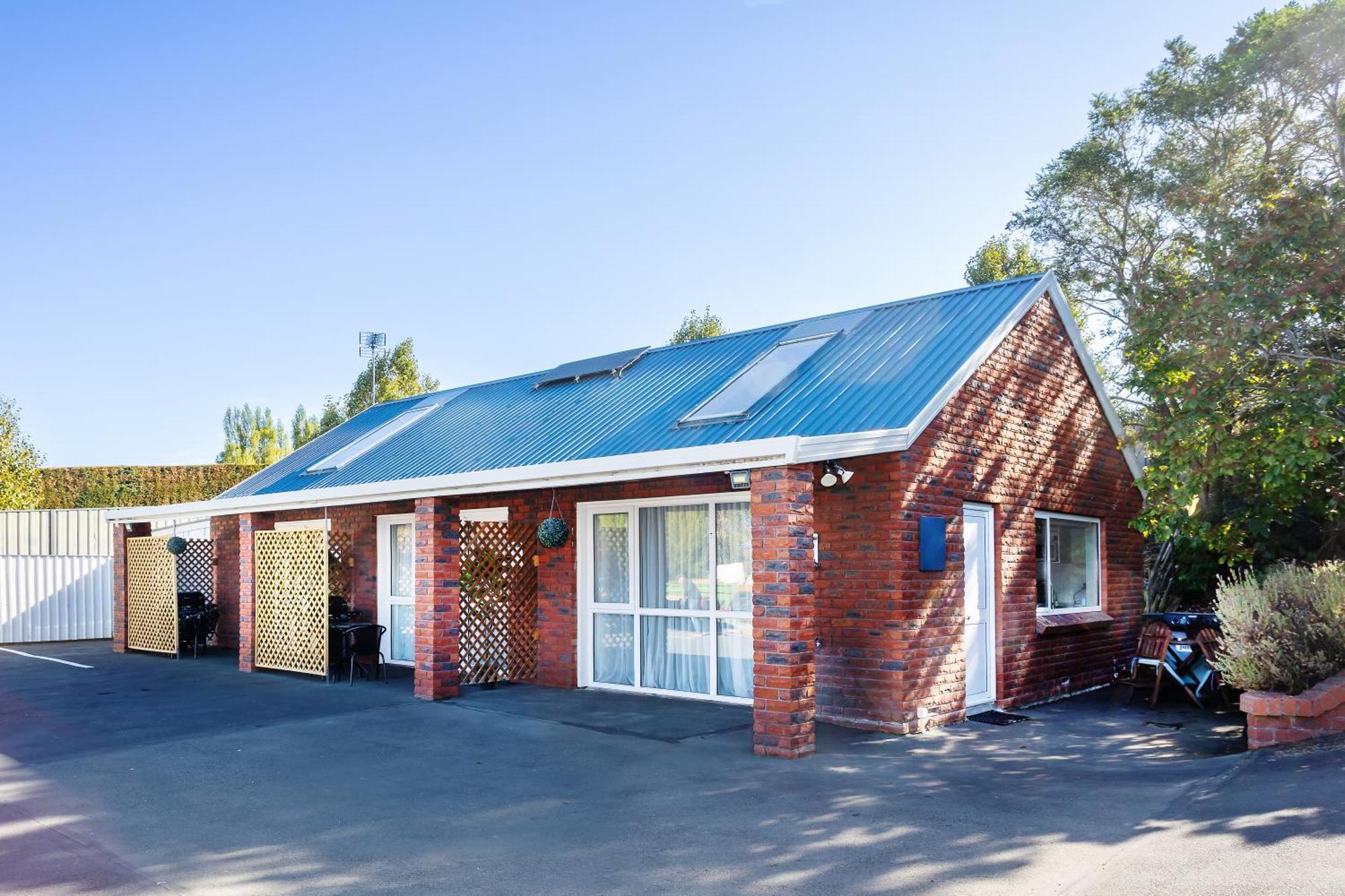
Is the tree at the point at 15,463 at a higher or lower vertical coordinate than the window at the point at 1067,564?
higher

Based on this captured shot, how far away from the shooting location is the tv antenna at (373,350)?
24.9m

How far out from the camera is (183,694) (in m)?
11.1

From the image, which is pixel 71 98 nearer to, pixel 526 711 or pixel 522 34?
pixel 522 34

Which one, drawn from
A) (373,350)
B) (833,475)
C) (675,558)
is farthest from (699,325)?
(833,475)

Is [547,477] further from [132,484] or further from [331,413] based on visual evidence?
[132,484]

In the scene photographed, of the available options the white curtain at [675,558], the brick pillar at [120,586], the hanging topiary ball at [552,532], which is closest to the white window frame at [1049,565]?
the white curtain at [675,558]

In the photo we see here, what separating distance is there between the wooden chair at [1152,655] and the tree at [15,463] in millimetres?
24655

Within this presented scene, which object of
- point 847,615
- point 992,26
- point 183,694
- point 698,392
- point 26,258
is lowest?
point 183,694

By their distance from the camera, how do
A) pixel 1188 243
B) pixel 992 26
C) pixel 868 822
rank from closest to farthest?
1. pixel 868 822
2. pixel 1188 243
3. pixel 992 26

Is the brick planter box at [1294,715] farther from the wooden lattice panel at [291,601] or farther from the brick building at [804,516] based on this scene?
the wooden lattice panel at [291,601]

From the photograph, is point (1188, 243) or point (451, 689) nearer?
point (451, 689)

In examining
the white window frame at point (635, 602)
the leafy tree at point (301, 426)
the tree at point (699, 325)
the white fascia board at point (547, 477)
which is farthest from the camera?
the leafy tree at point (301, 426)

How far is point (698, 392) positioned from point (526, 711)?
13.1 feet

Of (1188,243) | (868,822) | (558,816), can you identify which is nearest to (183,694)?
(558,816)
